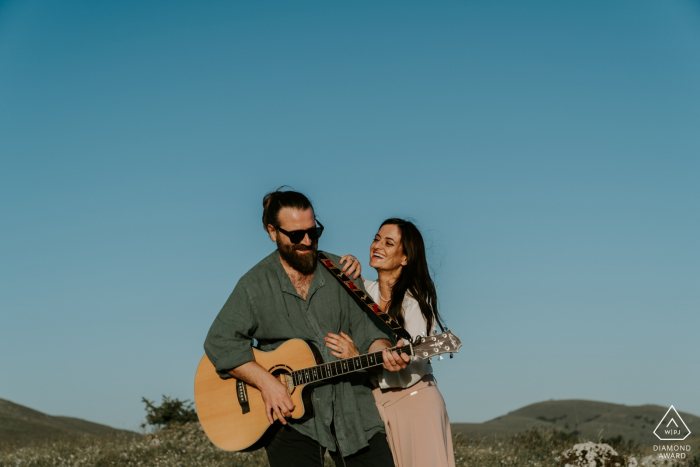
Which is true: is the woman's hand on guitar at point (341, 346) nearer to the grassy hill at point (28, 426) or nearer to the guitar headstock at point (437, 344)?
the guitar headstock at point (437, 344)

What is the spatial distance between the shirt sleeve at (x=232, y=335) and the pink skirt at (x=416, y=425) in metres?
1.38

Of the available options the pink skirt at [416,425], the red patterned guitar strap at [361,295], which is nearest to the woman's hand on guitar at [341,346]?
the red patterned guitar strap at [361,295]

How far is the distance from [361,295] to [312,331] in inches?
19.1

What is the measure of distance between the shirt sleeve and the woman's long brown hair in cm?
143

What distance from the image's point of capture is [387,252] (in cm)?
608

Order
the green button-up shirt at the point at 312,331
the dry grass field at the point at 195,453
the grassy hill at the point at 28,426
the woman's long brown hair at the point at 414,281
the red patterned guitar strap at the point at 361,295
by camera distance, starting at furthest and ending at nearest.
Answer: the grassy hill at the point at 28,426 < the dry grass field at the point at 195,453 < the woman's long brown hair at the point at 414,281 < the red patterned guitar strap at the point at 361,295 < the green button-up shirt at the point at 312,331

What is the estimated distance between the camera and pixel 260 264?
4715 mm

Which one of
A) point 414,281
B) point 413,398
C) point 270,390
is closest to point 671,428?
point 414,281

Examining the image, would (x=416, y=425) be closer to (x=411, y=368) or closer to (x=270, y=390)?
(x=411, y=368)

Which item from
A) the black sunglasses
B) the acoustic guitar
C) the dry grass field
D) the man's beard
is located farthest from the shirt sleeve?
the dry grass field

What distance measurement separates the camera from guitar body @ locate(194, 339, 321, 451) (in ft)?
14.3

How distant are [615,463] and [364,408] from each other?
600 centimetres

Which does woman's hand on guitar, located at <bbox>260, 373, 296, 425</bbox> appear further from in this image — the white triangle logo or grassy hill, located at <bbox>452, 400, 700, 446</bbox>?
grassy hill, located at <bbox>452, 400, 700, 446</bbox>

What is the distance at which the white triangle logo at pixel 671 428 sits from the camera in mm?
11016
